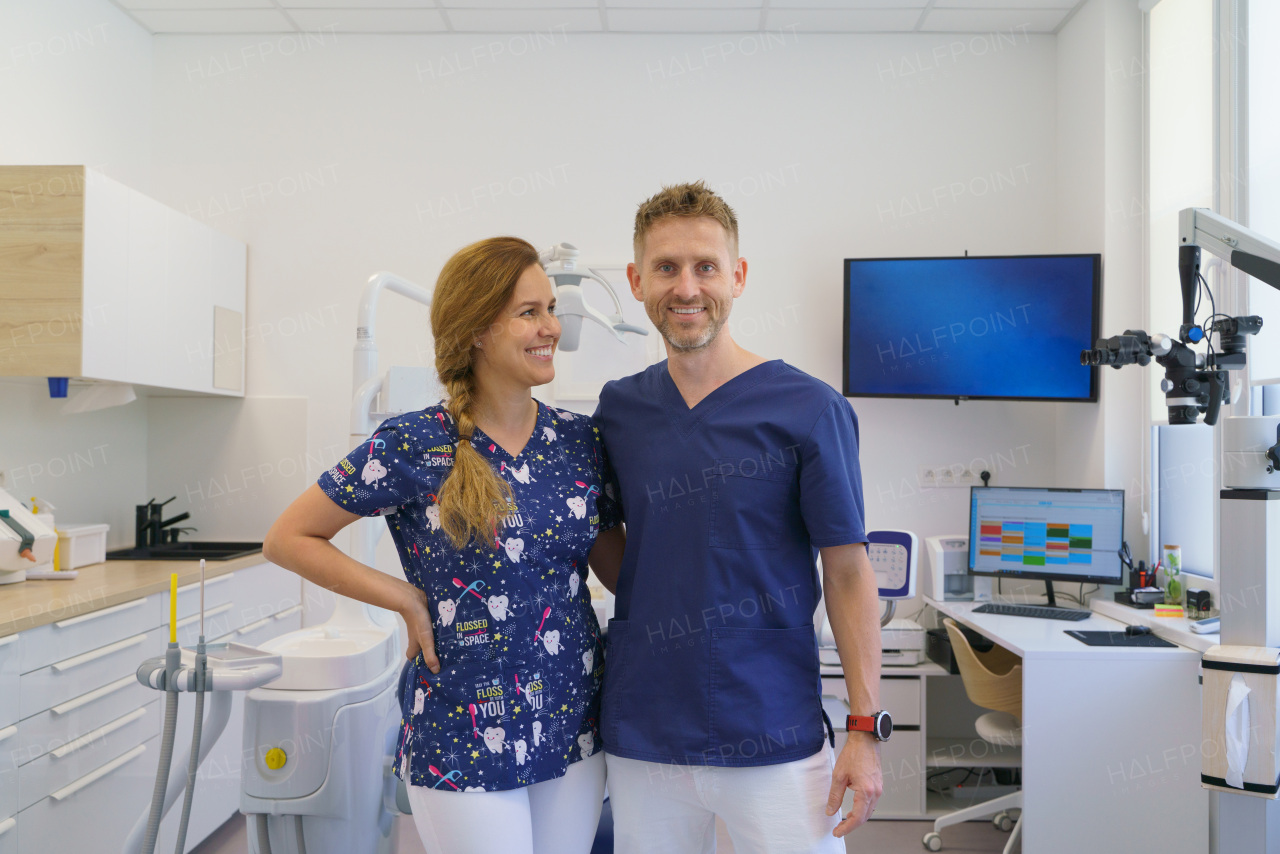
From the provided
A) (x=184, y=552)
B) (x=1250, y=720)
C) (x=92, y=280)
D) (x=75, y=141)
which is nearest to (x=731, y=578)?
(x=1250, y=720)

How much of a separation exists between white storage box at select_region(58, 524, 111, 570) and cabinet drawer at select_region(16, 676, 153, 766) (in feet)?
2.06

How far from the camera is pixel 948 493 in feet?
12.5

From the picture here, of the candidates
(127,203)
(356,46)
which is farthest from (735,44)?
(127,203)

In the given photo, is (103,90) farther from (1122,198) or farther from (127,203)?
(1122,198)

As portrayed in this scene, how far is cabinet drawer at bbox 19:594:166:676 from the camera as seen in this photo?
7.17 feet

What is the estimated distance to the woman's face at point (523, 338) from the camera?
1.40 metres

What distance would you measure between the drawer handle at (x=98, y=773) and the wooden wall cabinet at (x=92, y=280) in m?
1.18

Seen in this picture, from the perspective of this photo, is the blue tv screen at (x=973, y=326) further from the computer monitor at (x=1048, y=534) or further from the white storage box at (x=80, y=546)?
the white storage box at (x=80, y=546)

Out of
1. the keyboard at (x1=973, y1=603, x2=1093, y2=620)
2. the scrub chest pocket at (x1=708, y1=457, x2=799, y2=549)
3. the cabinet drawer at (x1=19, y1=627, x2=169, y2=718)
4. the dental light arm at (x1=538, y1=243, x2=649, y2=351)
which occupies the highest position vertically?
the dental light arm at (x1=538, y1=243, x2=649, y2=351)

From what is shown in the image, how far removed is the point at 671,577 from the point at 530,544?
234 mm

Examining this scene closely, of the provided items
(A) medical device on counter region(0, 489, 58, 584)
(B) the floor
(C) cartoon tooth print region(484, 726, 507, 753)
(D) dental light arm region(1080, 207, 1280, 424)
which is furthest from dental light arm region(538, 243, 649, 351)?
(B) the floor

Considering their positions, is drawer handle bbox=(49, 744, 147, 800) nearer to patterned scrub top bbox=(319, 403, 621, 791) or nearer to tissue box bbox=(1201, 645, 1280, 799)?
patterned scrub top bbox=(319, 403, 621, 791)

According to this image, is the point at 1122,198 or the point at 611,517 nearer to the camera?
the point at 611,517

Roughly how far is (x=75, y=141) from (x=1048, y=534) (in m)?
3.97
